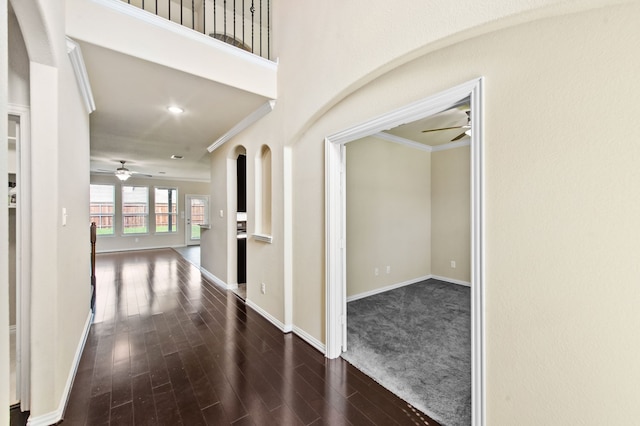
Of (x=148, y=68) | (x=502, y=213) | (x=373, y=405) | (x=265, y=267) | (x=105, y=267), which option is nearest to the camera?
(x=502, y=213)

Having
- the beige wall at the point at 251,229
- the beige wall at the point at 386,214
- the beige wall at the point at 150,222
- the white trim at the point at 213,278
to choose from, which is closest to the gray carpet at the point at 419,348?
the beige wall at the point at 386,214

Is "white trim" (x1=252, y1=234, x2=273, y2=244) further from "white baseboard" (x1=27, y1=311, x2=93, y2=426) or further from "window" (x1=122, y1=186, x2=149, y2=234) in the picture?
"window" (x1=122, y1=186, x2=149, y2=234)

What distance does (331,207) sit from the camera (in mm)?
2371

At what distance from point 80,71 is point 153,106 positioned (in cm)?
89

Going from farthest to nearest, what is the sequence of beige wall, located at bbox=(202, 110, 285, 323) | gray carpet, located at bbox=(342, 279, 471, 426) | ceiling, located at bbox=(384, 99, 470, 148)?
ceiling, located at bbox=(384, 99, 470, 148) < beige wall, located at bbox=(202, 110, 285, 323) < gray carpet, located at bbox=(342, 279, 471, 426)

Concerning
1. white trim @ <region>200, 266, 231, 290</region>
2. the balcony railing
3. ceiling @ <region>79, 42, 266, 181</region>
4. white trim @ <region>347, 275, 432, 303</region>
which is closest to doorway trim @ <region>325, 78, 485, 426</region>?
ceiling @ <region>79, 42, 266, 181</region>

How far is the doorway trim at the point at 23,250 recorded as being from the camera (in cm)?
165

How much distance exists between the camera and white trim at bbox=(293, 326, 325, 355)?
2.52 metres

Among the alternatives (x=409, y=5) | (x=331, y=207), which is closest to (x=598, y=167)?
(x=409, y=5)

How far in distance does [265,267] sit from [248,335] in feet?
2.60

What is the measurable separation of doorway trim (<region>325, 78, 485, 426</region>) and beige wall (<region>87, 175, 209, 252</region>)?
30.1 feet

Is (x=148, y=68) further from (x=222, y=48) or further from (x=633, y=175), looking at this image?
(x=633, y=175)

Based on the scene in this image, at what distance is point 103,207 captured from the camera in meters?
8.70

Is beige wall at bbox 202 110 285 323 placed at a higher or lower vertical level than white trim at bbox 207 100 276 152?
lower
